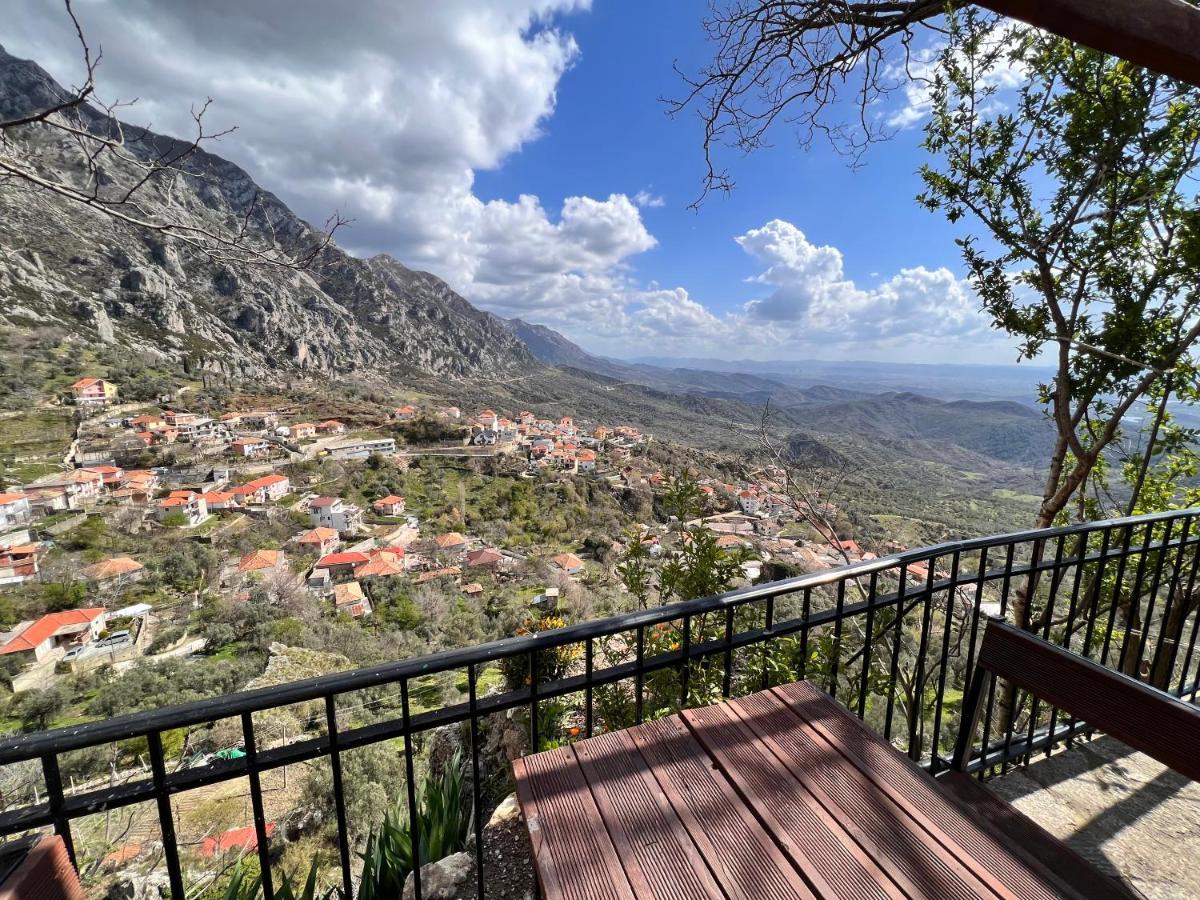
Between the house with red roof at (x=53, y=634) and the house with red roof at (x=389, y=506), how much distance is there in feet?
60.2

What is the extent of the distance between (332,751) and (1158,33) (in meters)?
2.78

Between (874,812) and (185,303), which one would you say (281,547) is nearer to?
(874,812)

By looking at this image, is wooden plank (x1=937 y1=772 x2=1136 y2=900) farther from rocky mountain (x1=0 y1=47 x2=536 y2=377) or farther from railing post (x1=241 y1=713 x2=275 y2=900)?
rocky mountain (x1=0 y1=47 x2=536 y2=377)

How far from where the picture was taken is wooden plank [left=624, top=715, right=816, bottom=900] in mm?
956

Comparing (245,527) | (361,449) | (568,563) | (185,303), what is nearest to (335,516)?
(245,527)

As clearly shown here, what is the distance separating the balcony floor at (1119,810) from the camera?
6.30 ft

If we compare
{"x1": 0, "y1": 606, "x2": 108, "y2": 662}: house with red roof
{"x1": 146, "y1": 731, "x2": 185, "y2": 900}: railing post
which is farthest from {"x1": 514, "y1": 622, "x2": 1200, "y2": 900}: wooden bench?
{"x1": 0, "y1": 606, "x2": 108, "y2": 662}: house with red roof

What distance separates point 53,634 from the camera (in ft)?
70.5

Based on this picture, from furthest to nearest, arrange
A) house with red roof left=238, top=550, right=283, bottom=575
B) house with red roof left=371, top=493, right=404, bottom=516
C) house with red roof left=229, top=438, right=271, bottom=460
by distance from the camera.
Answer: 1. house with red roof left=229, top=438, right=271, bottom=460
2. house with red roof left=371, top=493, right=404, bottom=516
3. house with red roof left=238, top=550, right=283, bottom=575

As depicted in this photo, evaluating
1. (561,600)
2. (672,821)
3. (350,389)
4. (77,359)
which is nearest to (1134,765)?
(672,821)

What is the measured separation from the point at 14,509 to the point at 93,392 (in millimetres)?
15395

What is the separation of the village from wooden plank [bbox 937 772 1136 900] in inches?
358

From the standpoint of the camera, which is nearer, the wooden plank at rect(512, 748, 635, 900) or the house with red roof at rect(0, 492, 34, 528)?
the wooden plank at rect(512, 748, 635, 900)

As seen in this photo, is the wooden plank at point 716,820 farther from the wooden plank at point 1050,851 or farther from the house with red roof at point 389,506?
the house with red roof at point 389,506
